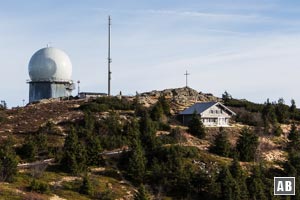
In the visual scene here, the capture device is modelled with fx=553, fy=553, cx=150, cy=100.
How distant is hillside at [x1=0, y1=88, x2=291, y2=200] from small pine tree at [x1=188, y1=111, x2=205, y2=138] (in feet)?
2.84

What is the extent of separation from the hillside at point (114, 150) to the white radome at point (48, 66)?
8194 mm

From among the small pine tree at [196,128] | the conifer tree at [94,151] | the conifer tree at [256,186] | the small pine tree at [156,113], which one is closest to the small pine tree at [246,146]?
the small pine tree at [196,128]

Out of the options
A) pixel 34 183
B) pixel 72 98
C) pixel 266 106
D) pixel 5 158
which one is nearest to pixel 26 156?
pixel 5 158

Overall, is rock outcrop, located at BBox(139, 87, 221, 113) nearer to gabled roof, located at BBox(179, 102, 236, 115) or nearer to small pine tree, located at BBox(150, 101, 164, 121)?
gabled roof, located at BBox(179, 102, 236, 115)

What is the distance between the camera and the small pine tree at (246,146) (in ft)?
240

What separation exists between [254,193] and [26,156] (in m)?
26.6

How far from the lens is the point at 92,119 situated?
7725cm

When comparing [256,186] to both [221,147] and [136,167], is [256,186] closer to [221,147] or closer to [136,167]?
[136,167]

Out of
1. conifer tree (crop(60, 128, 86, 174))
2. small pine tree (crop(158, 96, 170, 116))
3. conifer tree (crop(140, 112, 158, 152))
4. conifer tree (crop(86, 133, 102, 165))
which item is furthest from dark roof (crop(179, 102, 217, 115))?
conifer tree (crop(60, 128, 86, 174))

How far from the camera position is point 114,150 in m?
70.8

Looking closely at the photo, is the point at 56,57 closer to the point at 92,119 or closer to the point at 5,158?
the point at 92,119

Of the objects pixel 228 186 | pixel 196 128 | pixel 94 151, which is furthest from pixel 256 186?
pixel 196 128

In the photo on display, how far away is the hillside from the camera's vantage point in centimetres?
5809

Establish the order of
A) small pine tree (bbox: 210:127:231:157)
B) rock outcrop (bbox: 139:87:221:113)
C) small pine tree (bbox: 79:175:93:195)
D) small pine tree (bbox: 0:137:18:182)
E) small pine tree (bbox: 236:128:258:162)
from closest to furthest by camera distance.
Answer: small pine tree (bbox: 0:137:18:182), small pine tree (bbox: 79:175:93:195), small pine tree (bbox: 210:127:231:157), small pine tree (bbox: 236:128:258:162), rock outcrop (bbox: 139:87:221:113)
